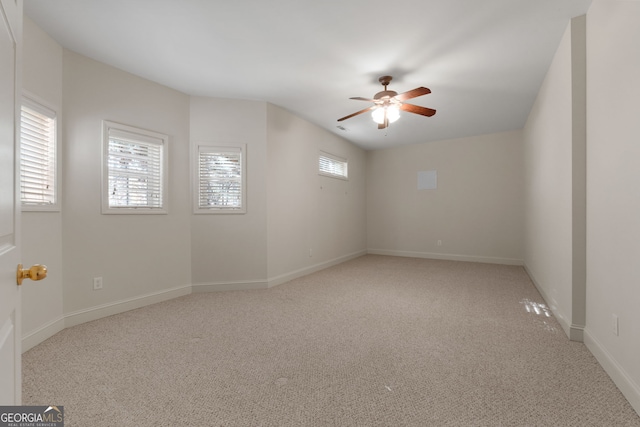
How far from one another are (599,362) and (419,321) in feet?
4.29

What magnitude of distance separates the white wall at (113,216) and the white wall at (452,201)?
4.70 meters

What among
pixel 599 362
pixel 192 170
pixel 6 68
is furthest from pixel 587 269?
pixel 192 170

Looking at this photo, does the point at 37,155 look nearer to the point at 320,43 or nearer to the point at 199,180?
the point at 199,180

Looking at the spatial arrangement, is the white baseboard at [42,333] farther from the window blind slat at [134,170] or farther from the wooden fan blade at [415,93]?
the wooden fan blade at [415,93]

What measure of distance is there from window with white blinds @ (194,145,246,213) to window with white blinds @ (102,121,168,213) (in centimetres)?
48

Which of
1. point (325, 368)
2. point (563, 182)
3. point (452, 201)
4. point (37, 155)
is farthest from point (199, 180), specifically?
point (452, 201)

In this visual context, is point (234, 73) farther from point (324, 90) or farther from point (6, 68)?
point (6, 68)

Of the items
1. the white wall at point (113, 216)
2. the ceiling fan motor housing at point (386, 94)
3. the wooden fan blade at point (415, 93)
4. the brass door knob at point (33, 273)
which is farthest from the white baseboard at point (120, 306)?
the wooden fan blade at point (415, 93)

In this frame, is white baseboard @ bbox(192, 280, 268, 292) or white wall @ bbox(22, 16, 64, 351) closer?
white wall @ bbox(22, 16, 64, 351)

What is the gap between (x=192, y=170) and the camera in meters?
3.97

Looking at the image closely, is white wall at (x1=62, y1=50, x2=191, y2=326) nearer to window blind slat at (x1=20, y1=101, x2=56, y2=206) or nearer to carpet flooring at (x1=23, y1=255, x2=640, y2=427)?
window blind slat at (x1=20, y1=101, x2=56, y2=206)

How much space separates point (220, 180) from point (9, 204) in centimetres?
333

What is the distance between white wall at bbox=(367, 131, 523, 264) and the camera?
5895 millimetres

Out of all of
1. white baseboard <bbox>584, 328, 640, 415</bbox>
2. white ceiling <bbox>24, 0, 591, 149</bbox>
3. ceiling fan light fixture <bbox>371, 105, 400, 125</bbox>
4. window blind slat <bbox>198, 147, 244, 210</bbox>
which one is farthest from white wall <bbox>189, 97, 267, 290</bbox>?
white baseboard <bbox>584, 328, 640, 415</bbox>
